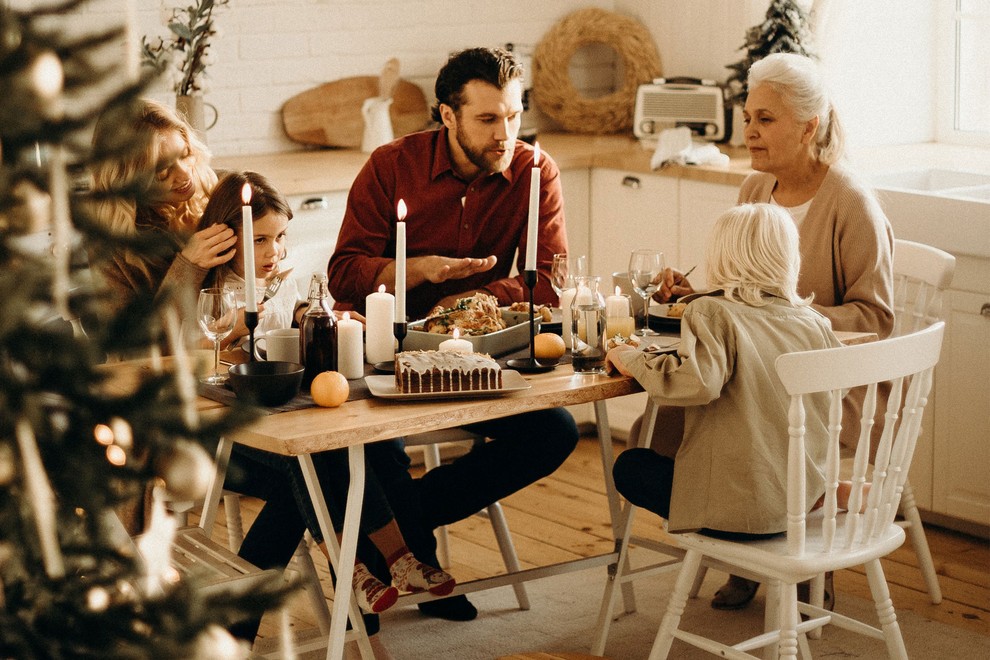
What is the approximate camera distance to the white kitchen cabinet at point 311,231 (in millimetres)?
3863

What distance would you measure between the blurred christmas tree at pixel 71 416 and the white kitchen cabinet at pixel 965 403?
305cm

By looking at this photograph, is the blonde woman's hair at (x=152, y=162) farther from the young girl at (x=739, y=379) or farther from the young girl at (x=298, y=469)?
the young girl at (x=739, y=379)

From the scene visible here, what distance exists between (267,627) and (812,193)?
1674mm

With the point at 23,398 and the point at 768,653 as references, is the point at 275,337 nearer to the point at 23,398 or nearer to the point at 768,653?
the point at 768,653

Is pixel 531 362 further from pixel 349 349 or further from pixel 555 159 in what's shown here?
pixel 555 159

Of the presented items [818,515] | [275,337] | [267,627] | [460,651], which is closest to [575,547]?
[460,651]

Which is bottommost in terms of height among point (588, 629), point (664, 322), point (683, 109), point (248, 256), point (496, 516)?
point (588, 629)

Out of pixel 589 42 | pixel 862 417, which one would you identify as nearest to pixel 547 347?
pixel 862 417

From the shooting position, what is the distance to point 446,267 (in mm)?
2803

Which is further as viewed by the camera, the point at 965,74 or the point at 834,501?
the point at 965,74

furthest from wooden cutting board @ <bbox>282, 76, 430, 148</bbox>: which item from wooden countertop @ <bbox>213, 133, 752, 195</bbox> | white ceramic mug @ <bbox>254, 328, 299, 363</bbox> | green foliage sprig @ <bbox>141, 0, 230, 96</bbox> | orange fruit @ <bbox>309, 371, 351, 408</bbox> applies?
orange fruit @ <bbox>309, 371, 351, 408</bbox>

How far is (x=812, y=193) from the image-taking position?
2.97m

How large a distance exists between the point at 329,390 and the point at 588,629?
3.92 ft

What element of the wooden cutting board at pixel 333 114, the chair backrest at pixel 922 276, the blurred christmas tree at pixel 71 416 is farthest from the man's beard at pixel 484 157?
the blurred christmas tree at pixel 71 416
